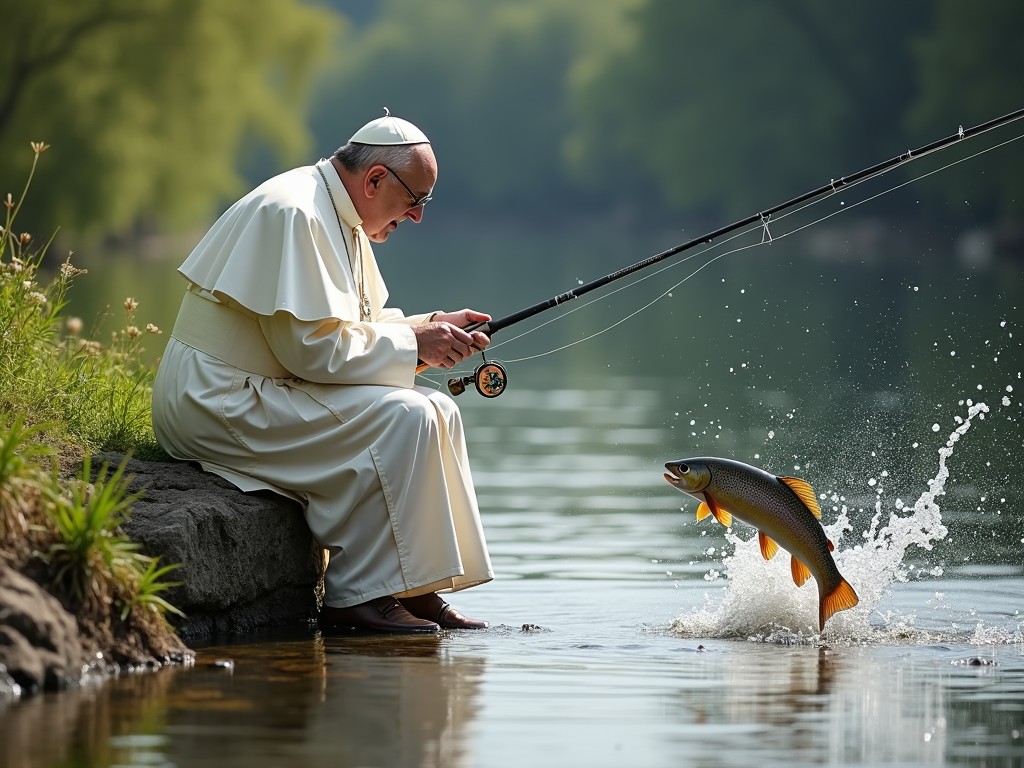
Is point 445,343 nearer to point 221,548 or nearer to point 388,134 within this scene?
point 388,134

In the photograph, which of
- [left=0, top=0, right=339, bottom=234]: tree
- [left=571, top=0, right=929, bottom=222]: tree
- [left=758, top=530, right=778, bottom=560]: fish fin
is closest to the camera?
[left=758, top=530, right=778, bottom=560]: fish fin

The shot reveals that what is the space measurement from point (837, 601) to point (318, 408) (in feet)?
6.10

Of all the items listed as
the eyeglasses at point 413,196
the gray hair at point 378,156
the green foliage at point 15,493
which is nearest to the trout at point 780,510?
the eyeglasses at point 413,196

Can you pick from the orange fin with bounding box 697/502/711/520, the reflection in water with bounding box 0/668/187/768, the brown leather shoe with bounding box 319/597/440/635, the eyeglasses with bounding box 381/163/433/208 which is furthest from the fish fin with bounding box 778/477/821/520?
the reflection in water with bounding box 0/668/187/768

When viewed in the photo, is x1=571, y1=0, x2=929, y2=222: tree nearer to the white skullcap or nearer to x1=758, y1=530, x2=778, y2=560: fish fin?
the white skullcap

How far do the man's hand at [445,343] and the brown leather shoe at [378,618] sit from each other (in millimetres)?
864

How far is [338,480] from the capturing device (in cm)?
663

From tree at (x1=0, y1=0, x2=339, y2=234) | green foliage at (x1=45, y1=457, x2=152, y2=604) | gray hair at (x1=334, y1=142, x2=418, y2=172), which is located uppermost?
tree at (x1=0, y1=0, x2=339, y2=234)

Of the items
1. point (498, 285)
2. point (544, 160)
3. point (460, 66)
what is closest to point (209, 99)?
point (498, 285)

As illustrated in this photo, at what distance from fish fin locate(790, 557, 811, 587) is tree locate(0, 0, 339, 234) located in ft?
95.0

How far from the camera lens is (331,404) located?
664cm

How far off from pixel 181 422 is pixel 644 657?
1.83 metres

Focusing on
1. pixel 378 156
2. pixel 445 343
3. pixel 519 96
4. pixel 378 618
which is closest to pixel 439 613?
pixel 378 618

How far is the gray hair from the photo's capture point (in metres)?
6.96
